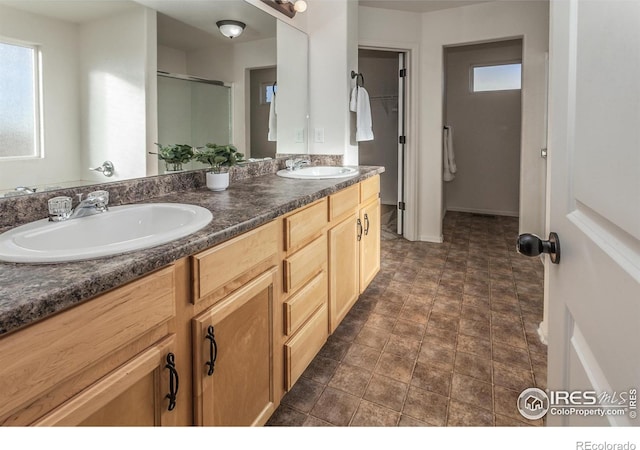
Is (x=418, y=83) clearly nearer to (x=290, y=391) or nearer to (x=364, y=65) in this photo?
(x=364, y=65)

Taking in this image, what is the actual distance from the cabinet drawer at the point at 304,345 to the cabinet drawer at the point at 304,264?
20cm

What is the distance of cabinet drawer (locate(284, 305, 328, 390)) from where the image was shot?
58.2 inches

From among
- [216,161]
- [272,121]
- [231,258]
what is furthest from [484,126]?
[231,258]

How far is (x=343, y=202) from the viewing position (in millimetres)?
2012

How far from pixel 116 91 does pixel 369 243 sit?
1686 mm

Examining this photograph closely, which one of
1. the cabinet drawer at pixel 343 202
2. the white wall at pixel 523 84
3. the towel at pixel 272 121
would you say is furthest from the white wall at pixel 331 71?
the white wall at pixel 523 84

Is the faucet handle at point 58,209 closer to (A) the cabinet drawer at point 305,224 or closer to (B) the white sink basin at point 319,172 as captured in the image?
(A) the cabinet drawer at point 305,224

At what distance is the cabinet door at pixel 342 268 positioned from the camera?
1.92 m

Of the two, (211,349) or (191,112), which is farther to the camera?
(191,112)

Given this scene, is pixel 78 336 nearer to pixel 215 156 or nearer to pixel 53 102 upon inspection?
pixel 53 102

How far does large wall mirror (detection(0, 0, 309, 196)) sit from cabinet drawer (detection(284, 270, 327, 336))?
0.76m

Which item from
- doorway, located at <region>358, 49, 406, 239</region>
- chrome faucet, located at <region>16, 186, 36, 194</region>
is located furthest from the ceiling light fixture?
doorway, located at <region>358, 49, 406, 239</region>
